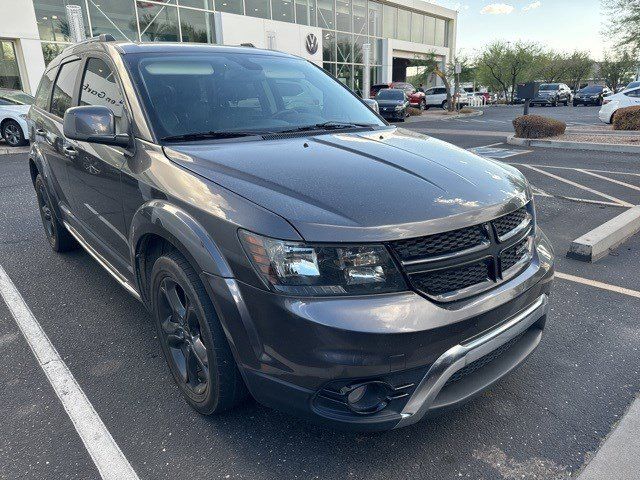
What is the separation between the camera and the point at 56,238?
4559 millimetres

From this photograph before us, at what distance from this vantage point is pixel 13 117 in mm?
12383

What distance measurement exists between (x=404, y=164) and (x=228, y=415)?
1510 mm

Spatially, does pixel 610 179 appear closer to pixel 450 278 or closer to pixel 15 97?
pixel 450 278

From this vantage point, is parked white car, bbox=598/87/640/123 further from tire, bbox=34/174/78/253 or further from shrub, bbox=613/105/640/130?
tire, bbox=34/174/78/253

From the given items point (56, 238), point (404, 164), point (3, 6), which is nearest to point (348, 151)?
point (404, 164)

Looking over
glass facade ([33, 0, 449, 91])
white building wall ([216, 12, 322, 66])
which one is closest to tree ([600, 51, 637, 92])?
glass facade ([33, 0, 449, 91])

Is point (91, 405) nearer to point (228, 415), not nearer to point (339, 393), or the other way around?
point (228, 415)

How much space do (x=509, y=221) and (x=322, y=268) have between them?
96 centimetres

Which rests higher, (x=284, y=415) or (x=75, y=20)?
(x=75, y=20)

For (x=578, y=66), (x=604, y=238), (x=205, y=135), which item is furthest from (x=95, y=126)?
(x=578, y=66)

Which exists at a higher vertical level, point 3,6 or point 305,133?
point 3,6

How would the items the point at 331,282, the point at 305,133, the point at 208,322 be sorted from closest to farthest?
1. the point at 331,282
2. the point at 208,322
3. the point at 305,133

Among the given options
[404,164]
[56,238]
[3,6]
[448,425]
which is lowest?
[448,425]

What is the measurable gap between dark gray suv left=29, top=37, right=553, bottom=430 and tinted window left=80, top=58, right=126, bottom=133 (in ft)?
0.08
